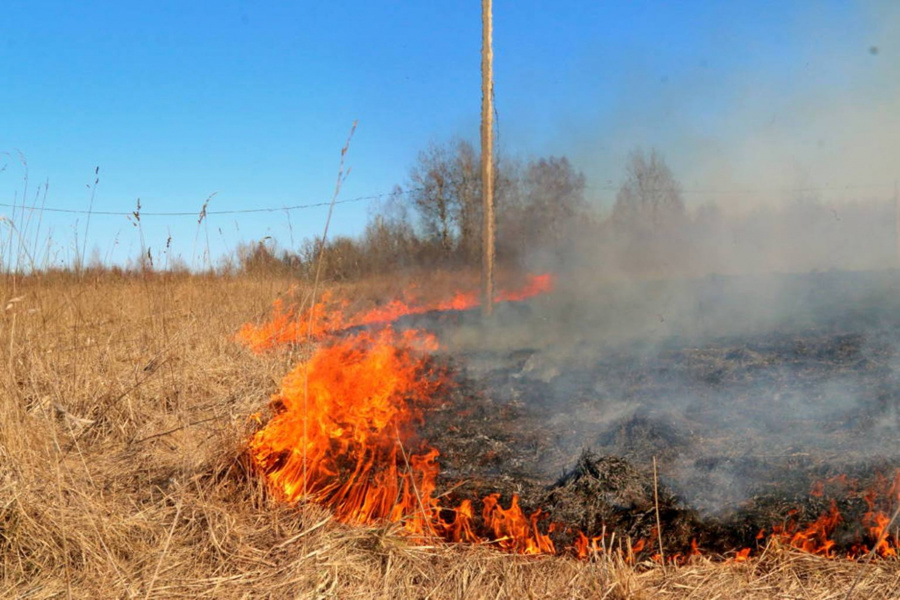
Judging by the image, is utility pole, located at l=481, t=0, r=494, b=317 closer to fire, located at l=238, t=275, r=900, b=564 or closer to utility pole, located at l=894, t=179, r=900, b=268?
fire, located at l=238, t=275, r=900, b=564

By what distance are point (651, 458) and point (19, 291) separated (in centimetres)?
479

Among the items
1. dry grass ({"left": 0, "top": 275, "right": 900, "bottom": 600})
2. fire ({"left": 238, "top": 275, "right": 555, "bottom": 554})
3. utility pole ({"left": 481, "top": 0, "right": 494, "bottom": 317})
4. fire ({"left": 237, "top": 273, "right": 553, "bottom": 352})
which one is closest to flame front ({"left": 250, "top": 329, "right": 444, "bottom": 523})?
fire ({"left": 238, "top": 275, "right": 555, "bottom": 554})

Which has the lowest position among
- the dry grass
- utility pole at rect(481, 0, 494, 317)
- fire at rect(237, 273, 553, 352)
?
the dry grass

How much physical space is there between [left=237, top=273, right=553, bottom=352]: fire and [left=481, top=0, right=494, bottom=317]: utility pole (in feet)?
3.75

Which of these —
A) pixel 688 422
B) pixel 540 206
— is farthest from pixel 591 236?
pixel 688 422

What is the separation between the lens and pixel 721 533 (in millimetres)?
2994

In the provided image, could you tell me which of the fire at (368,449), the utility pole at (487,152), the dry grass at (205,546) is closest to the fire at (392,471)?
the fire at (368,449)

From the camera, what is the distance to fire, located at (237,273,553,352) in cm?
704

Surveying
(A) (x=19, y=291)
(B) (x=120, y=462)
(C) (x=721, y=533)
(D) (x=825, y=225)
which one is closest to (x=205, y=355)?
(A) (x=19, y=291)

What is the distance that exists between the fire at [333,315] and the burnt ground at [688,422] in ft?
6.63

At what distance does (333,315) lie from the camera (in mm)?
9641

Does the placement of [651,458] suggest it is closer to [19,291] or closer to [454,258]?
[19,291]

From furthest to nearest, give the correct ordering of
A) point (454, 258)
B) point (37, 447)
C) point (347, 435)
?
point (454, 258) < point (347, 435) < point (37, 447)

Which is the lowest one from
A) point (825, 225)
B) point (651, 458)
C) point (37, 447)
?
point (651, 458)
